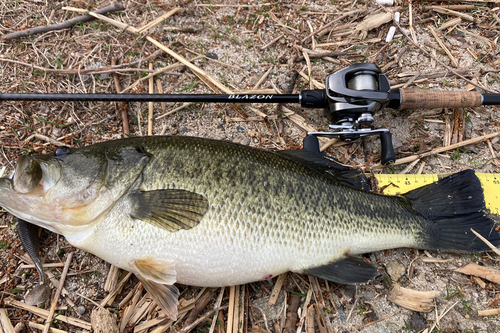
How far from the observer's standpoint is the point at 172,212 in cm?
205

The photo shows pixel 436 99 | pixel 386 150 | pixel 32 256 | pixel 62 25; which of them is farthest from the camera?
pixel 62 25

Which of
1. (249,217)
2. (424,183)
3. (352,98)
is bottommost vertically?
(424,183)

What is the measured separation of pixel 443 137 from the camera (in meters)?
3.01

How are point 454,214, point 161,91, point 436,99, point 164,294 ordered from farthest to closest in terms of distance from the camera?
point 161,91, point 436,99, point 454,214, point 164,294

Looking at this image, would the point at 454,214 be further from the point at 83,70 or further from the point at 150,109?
the point at 83,70

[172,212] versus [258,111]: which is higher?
[258,111]

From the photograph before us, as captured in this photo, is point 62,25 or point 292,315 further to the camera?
point 62,25

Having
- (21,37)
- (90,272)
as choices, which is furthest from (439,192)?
(21,37)

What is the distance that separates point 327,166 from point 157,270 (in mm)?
1614

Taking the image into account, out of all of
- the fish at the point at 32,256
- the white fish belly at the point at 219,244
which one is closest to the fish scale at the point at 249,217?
the white fish belly at the point at 219,244

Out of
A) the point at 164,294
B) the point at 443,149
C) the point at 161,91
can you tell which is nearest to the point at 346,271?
the point at 164,294

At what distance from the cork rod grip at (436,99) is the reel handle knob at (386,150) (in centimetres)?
33

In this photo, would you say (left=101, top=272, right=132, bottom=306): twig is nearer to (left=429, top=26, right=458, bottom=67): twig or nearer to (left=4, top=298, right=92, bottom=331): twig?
(left=4, top=298, right=92, bottom=331): twig

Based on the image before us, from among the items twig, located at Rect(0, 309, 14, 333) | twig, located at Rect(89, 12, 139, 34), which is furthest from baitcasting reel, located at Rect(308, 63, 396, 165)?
twig, located at Rect(0, 309, 14, 333)
